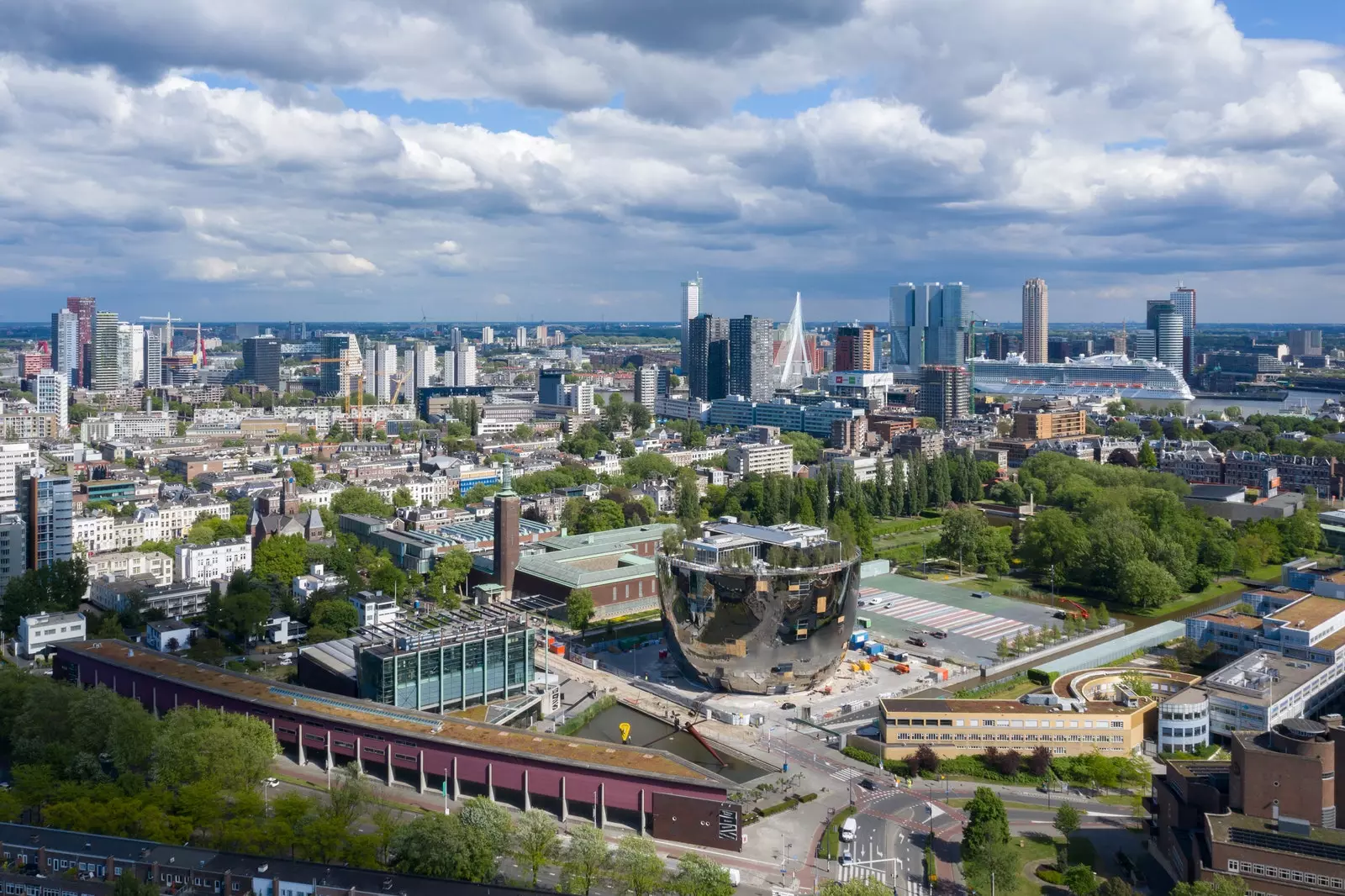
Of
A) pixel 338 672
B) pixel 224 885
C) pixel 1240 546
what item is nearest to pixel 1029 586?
pixel 1240 546

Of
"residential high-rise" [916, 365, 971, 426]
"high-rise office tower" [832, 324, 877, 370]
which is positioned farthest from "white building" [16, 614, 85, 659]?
"high-rise office tower" [832, 324, 877, 370]

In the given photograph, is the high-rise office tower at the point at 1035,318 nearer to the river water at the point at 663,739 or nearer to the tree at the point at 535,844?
the river water at the point at 663,739

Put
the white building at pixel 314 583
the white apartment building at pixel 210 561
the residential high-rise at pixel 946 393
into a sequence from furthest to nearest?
the residential high-rise at pixel 946 393
the white apartment building at pixel 210 561
the white building at pixel 314 583

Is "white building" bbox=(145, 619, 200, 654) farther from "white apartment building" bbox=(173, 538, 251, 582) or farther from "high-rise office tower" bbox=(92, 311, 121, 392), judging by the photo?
"high-rise office tower" bbox=(92, 311, 121, 392)

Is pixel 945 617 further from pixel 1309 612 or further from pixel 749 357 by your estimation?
pixel 749 357

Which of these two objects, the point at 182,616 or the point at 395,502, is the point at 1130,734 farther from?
the point at 395,502

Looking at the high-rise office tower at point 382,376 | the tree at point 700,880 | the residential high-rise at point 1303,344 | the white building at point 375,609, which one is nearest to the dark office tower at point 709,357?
the high-rise office tower at point 382,376

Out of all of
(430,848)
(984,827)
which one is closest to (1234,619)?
(984,827)
